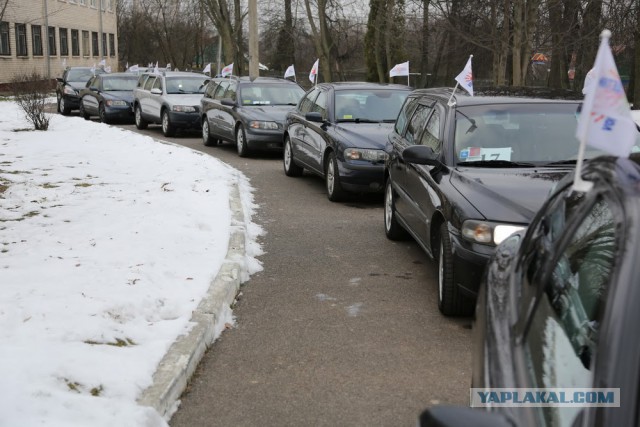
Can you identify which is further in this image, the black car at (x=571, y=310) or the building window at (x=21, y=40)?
the building window at (x=21, y=40)

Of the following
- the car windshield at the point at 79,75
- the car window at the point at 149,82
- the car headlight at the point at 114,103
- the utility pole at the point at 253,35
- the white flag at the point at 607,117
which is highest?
the utility pole at the point at 253,35

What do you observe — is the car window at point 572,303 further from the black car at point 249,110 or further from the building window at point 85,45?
the building window at point 85,45

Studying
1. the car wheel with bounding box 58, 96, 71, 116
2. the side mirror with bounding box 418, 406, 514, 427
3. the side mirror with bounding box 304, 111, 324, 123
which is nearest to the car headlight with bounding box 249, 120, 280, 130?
the side mirror with bounding box 304, 111, 324, 123

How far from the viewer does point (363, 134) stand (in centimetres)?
1123

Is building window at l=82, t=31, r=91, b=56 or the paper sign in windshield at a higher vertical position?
building window at l=82, t=31, r=91, b=56

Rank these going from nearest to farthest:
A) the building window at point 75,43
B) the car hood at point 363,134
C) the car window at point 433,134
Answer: the car window at point 433,134, the car hood at point 363,134, the building window at point 75,43

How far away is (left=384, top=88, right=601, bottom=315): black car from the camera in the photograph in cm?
557

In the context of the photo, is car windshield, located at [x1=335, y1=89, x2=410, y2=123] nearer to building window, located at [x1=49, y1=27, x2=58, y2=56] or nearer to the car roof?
the car roof

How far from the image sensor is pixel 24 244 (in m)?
7.48

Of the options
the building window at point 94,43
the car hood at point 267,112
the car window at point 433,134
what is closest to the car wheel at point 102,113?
the car hood at point 267,112

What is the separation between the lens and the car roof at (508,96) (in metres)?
7.16

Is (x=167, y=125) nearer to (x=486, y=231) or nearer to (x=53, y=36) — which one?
(x=486, y=231)

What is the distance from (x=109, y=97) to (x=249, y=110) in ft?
33.4

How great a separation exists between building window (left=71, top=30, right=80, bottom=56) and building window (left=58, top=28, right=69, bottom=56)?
121 centimetres
